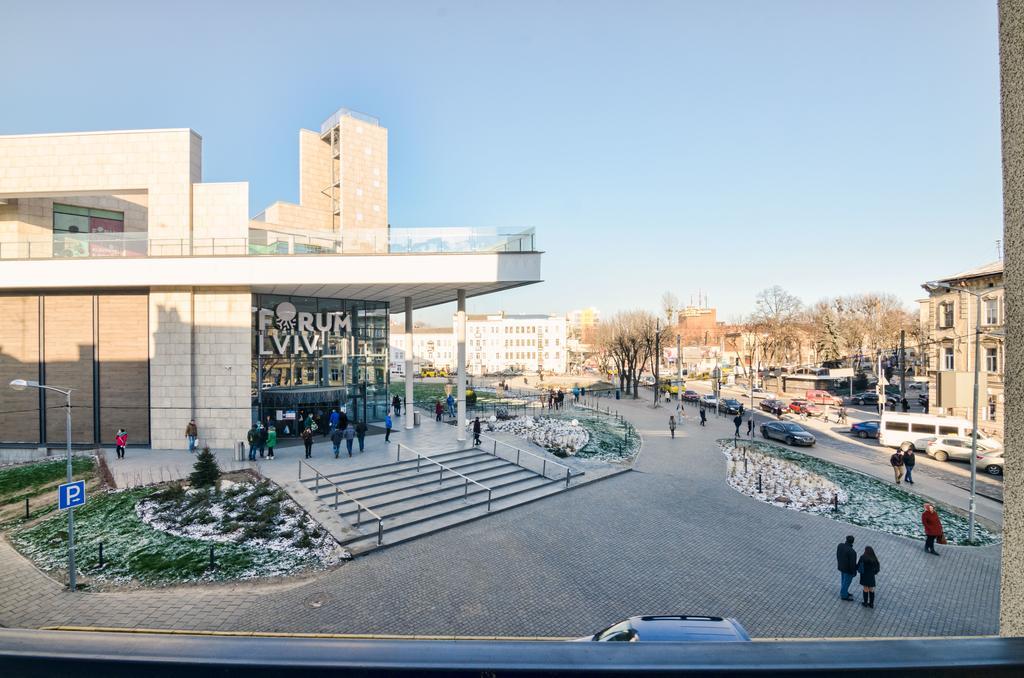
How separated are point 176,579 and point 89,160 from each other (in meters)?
23.0

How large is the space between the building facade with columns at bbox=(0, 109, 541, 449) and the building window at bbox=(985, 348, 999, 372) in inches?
1335

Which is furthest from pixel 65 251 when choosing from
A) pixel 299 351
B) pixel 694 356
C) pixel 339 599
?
pixel 694 356

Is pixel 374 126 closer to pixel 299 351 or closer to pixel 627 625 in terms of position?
pixel 299 351

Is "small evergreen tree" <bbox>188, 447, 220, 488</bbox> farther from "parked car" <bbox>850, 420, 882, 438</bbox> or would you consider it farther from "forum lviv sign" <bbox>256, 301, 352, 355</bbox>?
"parked car" <bbox>850, 420, 882, 438</bbox>

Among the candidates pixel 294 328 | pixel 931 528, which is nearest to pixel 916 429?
pixel 931 528

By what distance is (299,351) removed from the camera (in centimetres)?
2731

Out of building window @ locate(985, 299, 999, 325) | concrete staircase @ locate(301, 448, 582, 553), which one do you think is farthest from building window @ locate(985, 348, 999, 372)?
concrete staircase @ locate(301, 448, 582, 553)

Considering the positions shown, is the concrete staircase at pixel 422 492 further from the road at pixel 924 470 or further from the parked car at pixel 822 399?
the parked car at pixel 822 399

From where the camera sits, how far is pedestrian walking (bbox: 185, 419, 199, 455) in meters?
24.0

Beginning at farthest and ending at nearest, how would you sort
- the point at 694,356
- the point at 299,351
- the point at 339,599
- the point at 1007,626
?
1. the point at 694,356
2. the point at 299,351
3. the point at 339,599
4. the point at 1007,626

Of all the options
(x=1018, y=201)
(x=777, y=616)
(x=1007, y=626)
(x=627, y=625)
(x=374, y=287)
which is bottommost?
(x=777, y=616)

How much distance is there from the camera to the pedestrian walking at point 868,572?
1190 cm

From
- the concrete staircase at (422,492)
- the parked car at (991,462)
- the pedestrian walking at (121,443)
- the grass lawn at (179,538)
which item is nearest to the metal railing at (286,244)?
the pedestrian walking at (121,443)

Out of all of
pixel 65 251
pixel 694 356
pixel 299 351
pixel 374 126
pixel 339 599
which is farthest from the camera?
pixel 694 356
